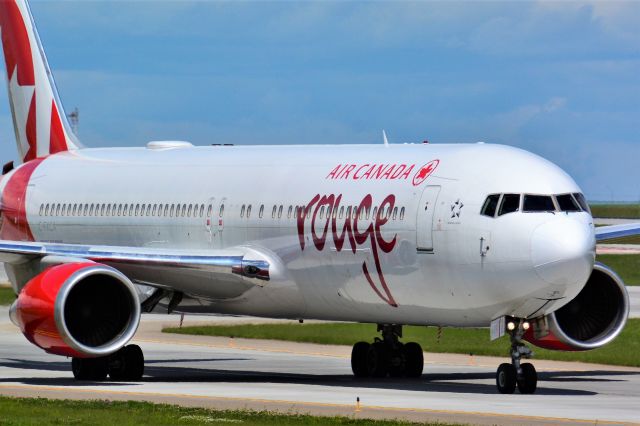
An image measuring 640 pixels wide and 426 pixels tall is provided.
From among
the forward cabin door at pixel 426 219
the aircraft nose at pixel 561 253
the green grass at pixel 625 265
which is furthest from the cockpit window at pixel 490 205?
the green grass at pixel 625 265

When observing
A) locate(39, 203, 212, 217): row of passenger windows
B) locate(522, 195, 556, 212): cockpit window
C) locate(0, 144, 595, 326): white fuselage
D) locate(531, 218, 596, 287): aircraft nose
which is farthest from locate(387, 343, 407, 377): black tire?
locate(531, 218, 596, 287): aircraft nose

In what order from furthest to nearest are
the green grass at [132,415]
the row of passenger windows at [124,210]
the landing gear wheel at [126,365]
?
the row of passenger windows at [124,210]
the landing gear wheel at [126,365]
the green grass at [132,415]

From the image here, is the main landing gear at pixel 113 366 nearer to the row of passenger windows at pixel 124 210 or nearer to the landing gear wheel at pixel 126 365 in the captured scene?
the landing gear wheel at pixel 126 365

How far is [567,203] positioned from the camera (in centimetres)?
2769

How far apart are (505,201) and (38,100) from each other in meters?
17.4

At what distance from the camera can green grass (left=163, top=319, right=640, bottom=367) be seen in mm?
39344

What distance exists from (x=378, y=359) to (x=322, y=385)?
3.10 metres

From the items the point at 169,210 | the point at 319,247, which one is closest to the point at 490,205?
the point at 319,247

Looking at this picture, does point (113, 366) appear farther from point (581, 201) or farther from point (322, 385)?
point (581, 201)

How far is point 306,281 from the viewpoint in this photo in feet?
103

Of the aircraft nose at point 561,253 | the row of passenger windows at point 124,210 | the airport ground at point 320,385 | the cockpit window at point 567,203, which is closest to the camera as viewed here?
the airport ground at point 320,385

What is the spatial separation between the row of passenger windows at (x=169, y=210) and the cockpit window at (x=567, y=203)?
308 cm

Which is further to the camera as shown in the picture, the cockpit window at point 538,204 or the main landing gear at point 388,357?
the main landing gear at point 388,357

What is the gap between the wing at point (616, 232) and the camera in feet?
109
